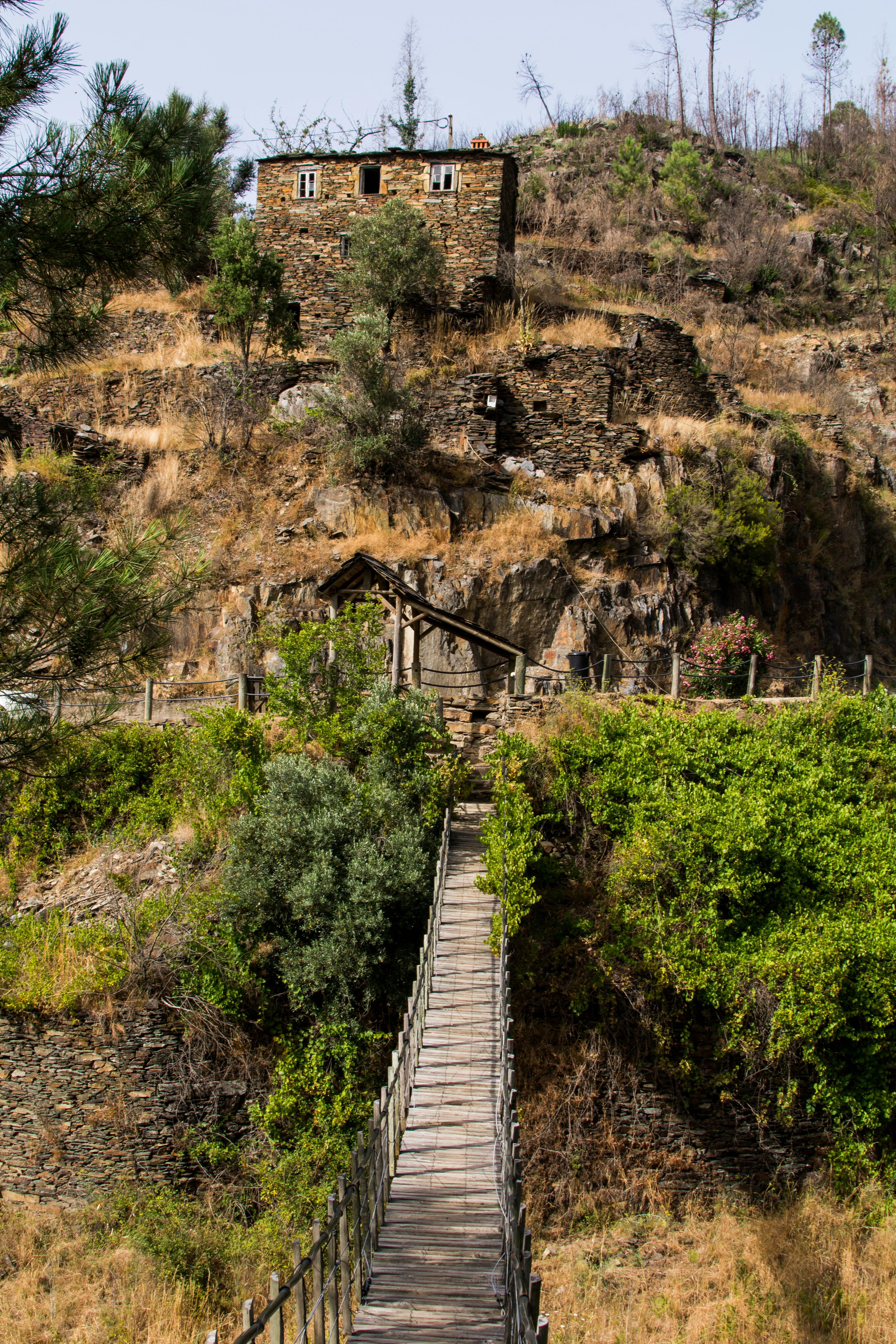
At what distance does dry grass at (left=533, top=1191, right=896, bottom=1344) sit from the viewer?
10.3 metres

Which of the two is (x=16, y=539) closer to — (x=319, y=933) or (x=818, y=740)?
(x=319, y=933)

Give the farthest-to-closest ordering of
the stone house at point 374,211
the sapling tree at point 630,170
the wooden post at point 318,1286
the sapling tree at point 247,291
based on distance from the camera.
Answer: the sapling tree at point 630,170
the stone house at point 374,211
the sapling tree at point 247,291
the wooden post at point 318,1286

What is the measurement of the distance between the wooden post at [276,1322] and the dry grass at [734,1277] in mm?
4877

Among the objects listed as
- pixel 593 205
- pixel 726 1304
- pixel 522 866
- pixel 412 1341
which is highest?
pixel 593 205

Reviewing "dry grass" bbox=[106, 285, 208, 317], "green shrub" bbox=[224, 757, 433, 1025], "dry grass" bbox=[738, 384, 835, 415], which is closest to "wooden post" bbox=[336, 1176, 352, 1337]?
"green shrub" bbox=[224, 757, 433, 1025]

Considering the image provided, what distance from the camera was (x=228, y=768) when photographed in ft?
48.6

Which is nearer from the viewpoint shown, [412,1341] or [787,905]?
[412,1341]

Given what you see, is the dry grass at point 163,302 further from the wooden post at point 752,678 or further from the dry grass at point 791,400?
the wooden post at point 752,678

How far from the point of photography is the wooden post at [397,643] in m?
15.7

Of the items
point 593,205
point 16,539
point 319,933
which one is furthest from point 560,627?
point 593,205

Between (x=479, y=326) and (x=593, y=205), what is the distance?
534 inches

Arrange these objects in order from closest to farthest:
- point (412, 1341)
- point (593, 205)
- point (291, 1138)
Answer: point (412, 1341), point (291, 1138), point (593, 205)

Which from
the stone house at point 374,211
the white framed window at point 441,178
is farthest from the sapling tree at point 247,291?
the white framed window at point 441,178

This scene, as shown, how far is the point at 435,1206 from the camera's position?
8367 millimetres
